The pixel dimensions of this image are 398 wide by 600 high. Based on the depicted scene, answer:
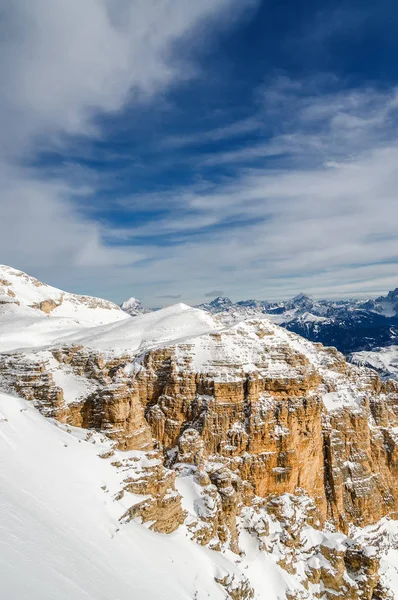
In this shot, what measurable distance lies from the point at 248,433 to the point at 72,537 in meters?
32.5

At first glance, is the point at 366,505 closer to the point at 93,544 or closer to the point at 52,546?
the point at 93,544

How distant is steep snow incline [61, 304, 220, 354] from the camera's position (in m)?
68.7

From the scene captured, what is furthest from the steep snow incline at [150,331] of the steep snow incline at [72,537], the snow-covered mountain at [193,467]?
the steep snow incline at [72,537]

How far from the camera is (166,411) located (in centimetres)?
5759

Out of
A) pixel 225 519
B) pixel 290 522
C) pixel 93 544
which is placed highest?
pixel 93 544

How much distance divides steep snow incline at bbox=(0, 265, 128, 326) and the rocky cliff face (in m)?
83.0

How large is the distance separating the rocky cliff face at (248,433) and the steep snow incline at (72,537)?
3879 mm

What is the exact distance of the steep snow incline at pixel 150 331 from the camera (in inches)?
2706

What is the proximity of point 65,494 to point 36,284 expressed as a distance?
14476 cm

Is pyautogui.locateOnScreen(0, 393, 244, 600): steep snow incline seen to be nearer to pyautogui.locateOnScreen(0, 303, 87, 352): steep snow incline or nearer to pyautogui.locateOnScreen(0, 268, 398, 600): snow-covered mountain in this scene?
pyautogui.locateOnScreen(0, 268, 398, 600): snow-covered mountain

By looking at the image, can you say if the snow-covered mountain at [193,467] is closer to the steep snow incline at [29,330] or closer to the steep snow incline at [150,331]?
the steep snow incline at [150,331]

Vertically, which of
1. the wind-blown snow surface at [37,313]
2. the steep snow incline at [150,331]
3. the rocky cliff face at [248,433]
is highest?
the wind-blown snow surface at [37,313]

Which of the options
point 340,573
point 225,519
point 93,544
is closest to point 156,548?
point 93,544

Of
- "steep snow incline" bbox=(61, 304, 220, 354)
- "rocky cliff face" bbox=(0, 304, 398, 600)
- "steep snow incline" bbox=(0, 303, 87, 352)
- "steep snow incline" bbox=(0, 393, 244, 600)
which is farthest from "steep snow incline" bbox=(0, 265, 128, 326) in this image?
"steep snow incline" bbox=(0, 393, 244, 600)
